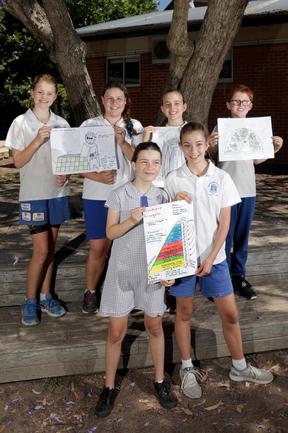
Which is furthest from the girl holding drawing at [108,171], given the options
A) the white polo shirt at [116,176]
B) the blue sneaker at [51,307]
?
the blue sneaker at [51,307]

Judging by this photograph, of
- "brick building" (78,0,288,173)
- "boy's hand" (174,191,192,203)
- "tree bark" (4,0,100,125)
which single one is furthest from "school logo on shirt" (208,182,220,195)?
"brick building" (78,0,288,173)

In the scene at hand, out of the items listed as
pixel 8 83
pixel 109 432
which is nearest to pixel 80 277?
pixel 109 432

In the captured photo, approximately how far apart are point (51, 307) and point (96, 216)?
0.84 meters

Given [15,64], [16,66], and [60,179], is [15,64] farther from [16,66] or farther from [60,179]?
[60,179]

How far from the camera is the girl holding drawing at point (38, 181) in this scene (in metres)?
3.38

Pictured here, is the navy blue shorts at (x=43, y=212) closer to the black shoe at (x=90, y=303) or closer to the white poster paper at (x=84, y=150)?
the white poster paper at (x=84, y=150)

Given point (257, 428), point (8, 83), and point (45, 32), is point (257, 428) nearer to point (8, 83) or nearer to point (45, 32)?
point (45, 32)

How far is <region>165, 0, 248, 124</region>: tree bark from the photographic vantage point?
16.9ft

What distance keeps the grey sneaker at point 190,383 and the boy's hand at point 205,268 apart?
0.69 m

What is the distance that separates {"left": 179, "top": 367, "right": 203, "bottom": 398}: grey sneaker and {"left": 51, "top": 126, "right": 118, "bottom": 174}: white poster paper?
1.43 m

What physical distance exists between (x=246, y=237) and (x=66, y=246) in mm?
1897

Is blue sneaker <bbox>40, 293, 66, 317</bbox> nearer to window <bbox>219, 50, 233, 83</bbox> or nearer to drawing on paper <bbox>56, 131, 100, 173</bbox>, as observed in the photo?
drawing on paper <bbox>56, 131, 100, 173</bbox>

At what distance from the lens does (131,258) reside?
2893mm

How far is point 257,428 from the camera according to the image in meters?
2.89
